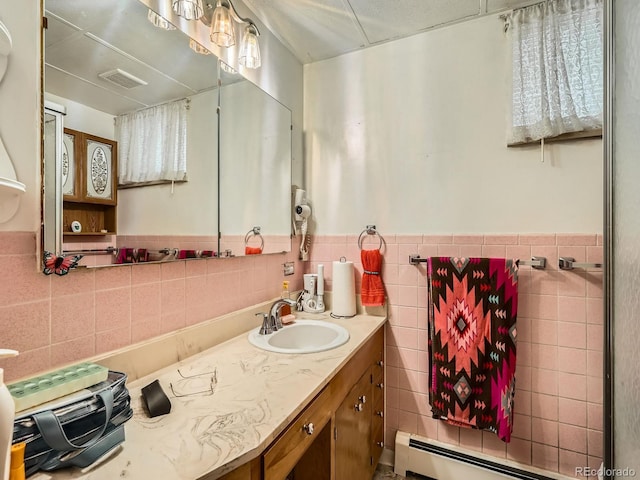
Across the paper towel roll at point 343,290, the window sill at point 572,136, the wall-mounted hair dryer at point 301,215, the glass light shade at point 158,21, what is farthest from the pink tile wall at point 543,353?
the glass light shade at point 158,21

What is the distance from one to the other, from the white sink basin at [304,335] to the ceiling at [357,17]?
5.18 ft

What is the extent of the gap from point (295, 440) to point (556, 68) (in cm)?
181

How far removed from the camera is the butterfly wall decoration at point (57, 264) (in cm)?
73

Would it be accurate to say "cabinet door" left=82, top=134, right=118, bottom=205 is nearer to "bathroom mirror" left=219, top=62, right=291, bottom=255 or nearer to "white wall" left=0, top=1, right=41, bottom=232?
"white wall" left=0, top=1, right=41, bottom=232

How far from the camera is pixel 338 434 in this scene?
1.04m

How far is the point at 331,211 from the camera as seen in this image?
71.8 inches

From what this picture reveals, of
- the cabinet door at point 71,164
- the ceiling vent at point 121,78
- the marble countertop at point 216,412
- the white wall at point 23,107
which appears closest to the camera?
the marble countertop at point 216,412

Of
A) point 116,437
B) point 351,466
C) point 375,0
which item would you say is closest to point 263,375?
point 116,437

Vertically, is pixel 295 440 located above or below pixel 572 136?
below

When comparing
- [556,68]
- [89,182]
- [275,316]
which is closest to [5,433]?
[89,182]

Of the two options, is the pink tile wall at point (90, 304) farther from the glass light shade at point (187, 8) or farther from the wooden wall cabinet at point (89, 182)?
the glass light shade at point (187, 8)

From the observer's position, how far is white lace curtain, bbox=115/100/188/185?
0.92 meters

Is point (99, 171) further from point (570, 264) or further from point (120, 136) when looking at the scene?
point (570, 264)

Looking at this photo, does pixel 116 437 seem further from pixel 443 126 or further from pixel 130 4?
pixel 443 126
